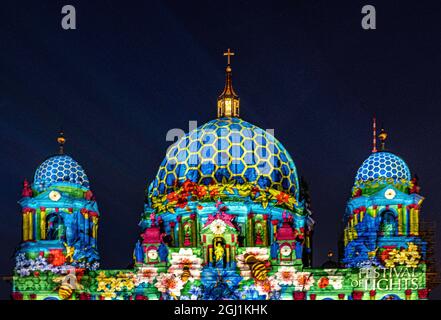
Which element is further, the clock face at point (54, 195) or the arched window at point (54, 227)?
the arched window at point (54, 227)

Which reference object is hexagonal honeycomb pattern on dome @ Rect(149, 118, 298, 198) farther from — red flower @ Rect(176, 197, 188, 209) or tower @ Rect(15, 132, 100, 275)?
tower @ Rect(15, 132, 100, 275)

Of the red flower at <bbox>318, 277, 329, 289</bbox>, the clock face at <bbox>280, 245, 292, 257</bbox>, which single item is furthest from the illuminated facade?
the clock face at <bbox>280, 245, 292, 257</bbox>

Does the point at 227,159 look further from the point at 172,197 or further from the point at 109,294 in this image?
the point at 109,294

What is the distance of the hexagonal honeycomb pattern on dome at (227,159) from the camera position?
314 feet

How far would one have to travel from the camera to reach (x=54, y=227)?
9419 centimetres

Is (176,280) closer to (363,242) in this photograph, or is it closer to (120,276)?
(120,276)

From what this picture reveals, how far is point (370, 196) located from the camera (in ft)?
302

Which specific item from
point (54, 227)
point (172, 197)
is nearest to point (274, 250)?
point (172, 197)

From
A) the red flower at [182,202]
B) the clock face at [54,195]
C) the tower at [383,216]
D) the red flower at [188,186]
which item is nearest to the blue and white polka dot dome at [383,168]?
the tower at [383,216]

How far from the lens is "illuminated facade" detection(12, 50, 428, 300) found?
289ft

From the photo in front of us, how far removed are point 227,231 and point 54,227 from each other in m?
11.6

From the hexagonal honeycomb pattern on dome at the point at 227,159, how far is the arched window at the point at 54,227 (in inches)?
268

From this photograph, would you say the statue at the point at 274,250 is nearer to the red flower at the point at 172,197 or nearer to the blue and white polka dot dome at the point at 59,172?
the red flower at the point at 172,197

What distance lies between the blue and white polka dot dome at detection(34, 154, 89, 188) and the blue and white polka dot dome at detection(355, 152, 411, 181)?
17.1 m
